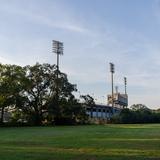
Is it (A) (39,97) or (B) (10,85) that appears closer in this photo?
(B) (10,85)

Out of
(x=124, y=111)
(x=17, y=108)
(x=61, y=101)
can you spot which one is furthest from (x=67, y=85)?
(x=124, y=111)

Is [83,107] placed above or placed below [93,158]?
above

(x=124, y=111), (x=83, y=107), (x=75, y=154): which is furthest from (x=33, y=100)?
(x=75, y=154)

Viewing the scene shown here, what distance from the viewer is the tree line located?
306 ft

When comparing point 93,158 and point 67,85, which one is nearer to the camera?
point 93,158

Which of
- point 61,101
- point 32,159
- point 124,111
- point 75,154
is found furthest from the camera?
point 124,111

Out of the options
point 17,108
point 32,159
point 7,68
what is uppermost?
point 7,68

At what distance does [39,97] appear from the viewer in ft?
318

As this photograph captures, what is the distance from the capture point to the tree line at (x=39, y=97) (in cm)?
9325

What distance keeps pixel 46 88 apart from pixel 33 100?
3544 mm

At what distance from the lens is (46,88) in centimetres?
9781

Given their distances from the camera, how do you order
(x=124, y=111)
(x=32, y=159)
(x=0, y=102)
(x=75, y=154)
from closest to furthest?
(x=32, y=159) < (x=75, y=154) < (x=0, y=102) < (x=124, y=111)

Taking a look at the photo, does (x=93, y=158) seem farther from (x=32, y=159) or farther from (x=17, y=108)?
(x=17, y=108)

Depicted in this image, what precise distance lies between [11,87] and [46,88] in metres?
8.65
